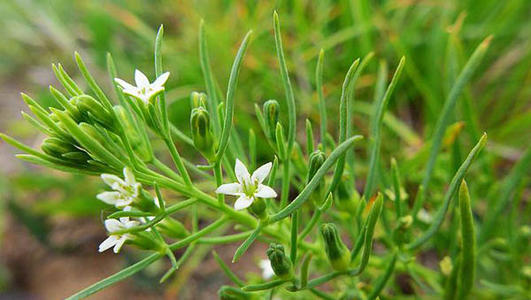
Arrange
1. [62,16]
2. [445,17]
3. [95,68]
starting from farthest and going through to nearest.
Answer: [62,16], [95,68], [445,17]

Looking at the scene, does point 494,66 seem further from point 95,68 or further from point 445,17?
point 95,68

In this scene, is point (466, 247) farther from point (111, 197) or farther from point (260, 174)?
point (111, 197)

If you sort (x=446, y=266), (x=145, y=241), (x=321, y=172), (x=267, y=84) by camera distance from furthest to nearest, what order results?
(x=267, y=84) → (x=446, y=266) → (x=145, y=241) → (x=321, y=172)

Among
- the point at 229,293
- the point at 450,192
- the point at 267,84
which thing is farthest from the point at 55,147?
the point at 267,84

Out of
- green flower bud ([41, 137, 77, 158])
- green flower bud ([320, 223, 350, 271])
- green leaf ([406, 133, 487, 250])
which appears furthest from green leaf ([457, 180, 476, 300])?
green flower bud ([41, 137, 77, 158])

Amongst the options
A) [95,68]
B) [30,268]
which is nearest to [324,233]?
[30,268]

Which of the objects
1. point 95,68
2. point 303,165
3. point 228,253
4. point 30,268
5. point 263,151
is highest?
point 303,165

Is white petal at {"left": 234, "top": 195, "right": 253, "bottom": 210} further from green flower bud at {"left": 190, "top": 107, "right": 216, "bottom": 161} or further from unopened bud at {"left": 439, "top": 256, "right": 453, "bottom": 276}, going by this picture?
unopened bud at {"left": 439, "top": 256, "right": 453, "bottom": 276}
